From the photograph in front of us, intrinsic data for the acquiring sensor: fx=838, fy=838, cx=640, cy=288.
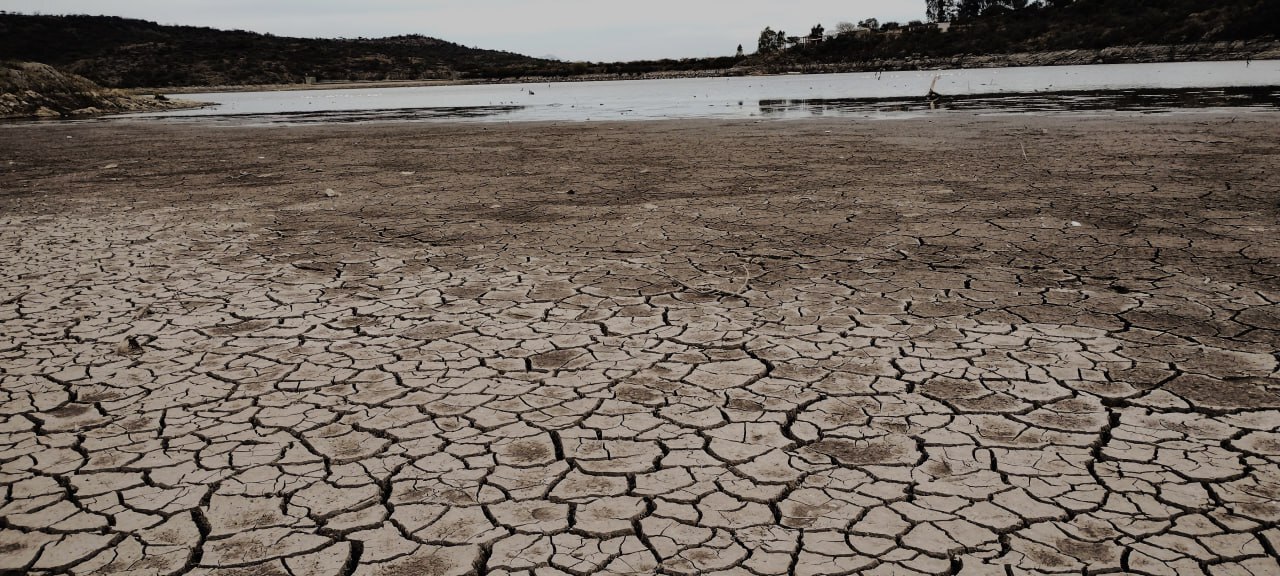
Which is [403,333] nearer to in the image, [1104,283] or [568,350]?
[568,350]

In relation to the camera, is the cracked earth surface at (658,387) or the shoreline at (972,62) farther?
the shoreline at (972,62)

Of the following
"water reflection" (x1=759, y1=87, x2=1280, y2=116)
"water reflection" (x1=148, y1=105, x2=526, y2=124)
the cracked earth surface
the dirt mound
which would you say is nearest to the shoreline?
the dirt mound

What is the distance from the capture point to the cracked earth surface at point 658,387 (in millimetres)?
2312

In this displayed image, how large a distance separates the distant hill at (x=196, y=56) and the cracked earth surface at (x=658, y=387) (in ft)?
289

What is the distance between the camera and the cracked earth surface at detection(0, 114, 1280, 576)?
7.59 feet

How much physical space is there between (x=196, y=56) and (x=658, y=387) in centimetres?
10661

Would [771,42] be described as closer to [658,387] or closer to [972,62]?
[972,62]

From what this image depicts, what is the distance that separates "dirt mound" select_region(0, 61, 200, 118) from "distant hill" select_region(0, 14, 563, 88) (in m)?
49.9

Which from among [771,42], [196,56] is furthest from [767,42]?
[196,56]

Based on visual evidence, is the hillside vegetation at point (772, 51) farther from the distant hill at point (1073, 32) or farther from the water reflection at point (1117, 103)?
the water reflection at point (1117, 103)

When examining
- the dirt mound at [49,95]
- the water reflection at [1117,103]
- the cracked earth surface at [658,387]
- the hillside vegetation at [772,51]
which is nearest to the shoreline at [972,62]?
the hillside vegetation at [772,51]

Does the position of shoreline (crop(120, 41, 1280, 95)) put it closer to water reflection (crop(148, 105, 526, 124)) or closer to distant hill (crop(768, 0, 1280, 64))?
distant hill (crop(768, 0, 1280, 64))

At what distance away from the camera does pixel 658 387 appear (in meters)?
3.43

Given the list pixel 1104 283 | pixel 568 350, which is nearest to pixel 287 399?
pixel 568 350
